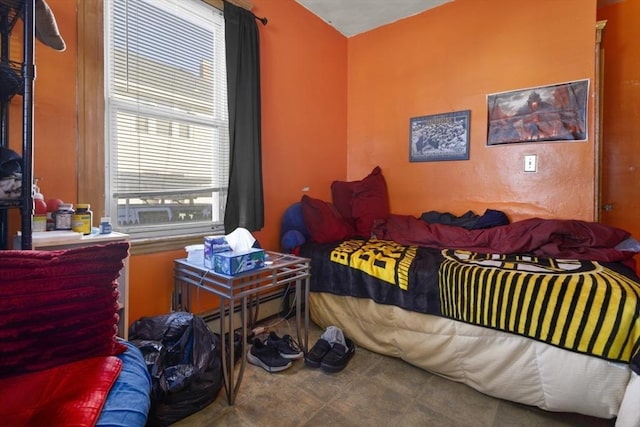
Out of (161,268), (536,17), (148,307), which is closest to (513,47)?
(536,17)

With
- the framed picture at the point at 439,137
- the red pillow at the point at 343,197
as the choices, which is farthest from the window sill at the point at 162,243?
the framed picture at the point at 439,137

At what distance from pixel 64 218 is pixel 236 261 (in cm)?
78

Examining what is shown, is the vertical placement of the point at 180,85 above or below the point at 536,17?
below

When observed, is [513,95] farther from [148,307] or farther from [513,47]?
[148,307]

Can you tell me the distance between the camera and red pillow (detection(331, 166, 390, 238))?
2.79 meters

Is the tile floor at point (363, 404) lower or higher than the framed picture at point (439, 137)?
lower

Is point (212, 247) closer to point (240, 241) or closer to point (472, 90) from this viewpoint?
point (240, 241)

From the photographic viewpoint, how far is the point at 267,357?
6.05ft

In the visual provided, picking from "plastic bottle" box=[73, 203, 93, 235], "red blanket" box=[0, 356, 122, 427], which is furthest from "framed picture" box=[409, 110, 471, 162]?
"red blanket" box=[0, 356, 122, 427]

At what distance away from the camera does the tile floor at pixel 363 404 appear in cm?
143

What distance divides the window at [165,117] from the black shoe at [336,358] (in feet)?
3.80

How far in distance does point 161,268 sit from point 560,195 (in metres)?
2.80

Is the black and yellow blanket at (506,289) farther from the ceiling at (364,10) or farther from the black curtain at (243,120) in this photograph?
the ceiling at (364,10)

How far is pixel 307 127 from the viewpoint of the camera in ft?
9.28
